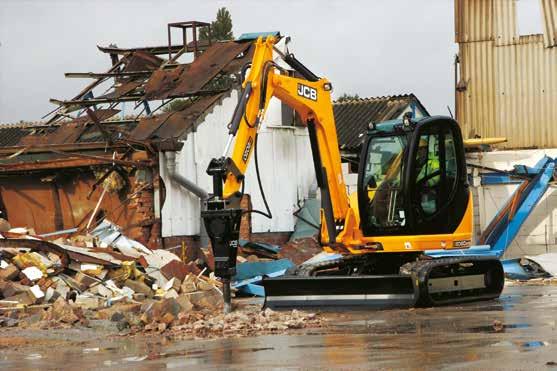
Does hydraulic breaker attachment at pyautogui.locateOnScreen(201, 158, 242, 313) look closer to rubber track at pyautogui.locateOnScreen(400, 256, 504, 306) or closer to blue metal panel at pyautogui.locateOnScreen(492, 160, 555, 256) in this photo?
rubber track at pyautogui.locateOnScreen(400, 256, 504, 306)

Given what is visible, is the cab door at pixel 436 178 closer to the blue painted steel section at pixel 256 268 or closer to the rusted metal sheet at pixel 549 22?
the blue painted steel section at pixel 256 268

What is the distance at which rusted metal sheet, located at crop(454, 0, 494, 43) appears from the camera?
31.4 metres

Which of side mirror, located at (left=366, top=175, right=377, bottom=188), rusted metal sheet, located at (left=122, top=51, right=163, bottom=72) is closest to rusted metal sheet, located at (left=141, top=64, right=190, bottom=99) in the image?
rusted metal sheet, located at (left=122, top=51, right=163, bottom=72)

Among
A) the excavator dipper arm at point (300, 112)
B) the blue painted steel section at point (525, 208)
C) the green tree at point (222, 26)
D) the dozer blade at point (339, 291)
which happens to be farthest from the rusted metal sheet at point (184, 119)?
the green tree at point (222, 26)

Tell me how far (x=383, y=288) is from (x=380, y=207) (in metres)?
1.44

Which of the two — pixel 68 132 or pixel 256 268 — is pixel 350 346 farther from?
pixel 68 132

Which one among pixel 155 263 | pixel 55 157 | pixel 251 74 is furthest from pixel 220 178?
pixel 55 157

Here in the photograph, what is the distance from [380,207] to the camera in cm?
1731

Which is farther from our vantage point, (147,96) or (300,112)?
(147,96)

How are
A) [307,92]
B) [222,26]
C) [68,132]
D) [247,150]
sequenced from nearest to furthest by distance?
1. [247,150]
2. [307,92]
3. [68,132]
4. [222,26]

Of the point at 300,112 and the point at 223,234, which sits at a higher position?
the point at 300,112

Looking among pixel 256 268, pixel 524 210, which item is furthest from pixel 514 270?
pixel 256 268

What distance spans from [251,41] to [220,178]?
41.4ft

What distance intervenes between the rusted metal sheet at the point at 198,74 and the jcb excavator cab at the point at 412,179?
9.17 metres
